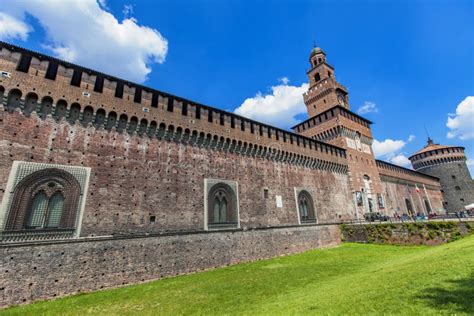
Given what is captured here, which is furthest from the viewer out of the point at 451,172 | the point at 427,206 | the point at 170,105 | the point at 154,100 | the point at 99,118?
the point at 451,172

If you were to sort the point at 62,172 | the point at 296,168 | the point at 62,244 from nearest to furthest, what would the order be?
the point at 62,244, the point at 62,172, the point at 296,168

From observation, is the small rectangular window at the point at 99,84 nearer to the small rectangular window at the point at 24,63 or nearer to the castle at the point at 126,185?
the castle at the point at 126,185

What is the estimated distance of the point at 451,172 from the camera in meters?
49.5

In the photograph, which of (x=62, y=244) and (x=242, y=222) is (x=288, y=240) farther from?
(x=62, y=244)

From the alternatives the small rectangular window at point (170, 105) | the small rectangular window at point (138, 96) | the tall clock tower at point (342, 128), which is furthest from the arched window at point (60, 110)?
the tall clock tower at point (342, 128)

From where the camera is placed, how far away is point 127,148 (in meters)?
14.8

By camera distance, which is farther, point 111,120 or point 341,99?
point 341,99

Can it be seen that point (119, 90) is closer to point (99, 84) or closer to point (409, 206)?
point (99, 84)

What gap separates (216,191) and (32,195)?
1075 centimetres

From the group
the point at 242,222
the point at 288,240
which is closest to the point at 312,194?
the point at 288,240

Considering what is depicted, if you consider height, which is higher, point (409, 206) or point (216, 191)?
point (216, 191)

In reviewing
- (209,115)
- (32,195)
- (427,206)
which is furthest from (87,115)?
(427,206)

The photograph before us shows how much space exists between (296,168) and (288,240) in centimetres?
756

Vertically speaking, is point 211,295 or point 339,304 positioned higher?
point 339,304
